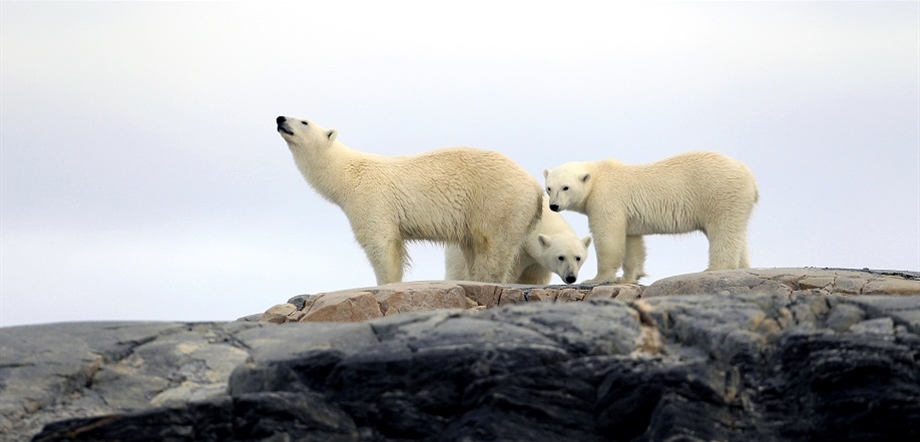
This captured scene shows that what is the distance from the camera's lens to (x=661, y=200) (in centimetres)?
1841

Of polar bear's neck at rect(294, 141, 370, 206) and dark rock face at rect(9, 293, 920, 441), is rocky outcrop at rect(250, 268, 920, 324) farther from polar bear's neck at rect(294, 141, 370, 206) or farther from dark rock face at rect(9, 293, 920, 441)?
dark rock face at rect(9, 293, 920, 441)

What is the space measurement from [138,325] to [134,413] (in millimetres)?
1856

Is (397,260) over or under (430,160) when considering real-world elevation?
under

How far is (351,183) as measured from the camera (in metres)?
17.5

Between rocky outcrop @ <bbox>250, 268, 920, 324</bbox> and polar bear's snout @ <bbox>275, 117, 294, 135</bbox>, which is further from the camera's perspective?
polar bear's snout @ <bbox>275, 117, 294, 135</bbox>

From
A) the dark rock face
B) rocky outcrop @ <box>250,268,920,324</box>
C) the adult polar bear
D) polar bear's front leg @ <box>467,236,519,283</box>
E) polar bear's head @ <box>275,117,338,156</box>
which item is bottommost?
the dark rock face

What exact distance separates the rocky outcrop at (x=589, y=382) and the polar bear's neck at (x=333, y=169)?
9257mm

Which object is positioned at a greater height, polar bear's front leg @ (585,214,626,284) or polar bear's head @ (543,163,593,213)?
polar bear's head @ (543,163,593,213)

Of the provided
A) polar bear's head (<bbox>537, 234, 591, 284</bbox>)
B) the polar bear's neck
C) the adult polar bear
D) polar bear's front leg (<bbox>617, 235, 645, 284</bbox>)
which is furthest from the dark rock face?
polar bear's front leg (<bbox>617, 235, 645, 284</bbox>)

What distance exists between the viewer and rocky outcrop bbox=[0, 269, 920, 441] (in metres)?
7.75

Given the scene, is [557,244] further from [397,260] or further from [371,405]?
[371,405]

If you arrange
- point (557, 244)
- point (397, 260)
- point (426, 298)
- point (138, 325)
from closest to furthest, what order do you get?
point (138, 325)
point (426, 298)
point (397, 260)
point (557, 244)

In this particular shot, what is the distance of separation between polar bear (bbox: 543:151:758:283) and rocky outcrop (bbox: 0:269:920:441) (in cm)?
979

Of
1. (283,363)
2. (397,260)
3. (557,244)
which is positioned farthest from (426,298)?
(283,363)
